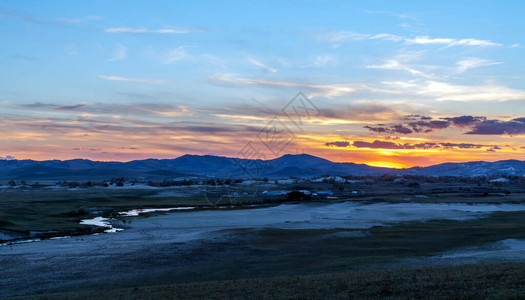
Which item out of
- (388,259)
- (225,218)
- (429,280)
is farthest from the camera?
(225,218)

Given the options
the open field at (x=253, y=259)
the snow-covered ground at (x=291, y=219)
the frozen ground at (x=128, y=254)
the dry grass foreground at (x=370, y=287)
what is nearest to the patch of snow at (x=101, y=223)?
the snow-covered ground at (x=291, y=219)

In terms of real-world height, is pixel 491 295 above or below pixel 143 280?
above

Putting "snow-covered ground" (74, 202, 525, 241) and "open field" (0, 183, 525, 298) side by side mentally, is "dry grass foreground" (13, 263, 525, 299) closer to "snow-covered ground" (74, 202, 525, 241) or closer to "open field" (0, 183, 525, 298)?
"open field" (0, 183, 525, 298)

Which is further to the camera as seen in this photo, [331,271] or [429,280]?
[331,271]

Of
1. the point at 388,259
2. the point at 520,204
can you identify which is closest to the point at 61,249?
the point at 388,259

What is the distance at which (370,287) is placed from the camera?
17656 millimetres

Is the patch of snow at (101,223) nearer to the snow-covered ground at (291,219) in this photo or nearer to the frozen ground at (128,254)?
the snow-covered ground at (291,219)

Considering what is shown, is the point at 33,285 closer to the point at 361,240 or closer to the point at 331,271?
the point at 331,271

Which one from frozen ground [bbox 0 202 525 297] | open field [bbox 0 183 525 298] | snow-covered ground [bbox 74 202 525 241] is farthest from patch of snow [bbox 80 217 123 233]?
open field [bbox 0 183 525 298]

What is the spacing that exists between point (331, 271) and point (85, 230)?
32715mm

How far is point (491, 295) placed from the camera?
14586mm

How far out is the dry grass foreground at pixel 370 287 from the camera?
1579 centimetres

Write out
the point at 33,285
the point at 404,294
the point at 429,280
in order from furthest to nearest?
1. the point at 33,285
2. the point at 429,280
3. the point at 404,294

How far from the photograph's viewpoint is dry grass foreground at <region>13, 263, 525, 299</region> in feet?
51.8
